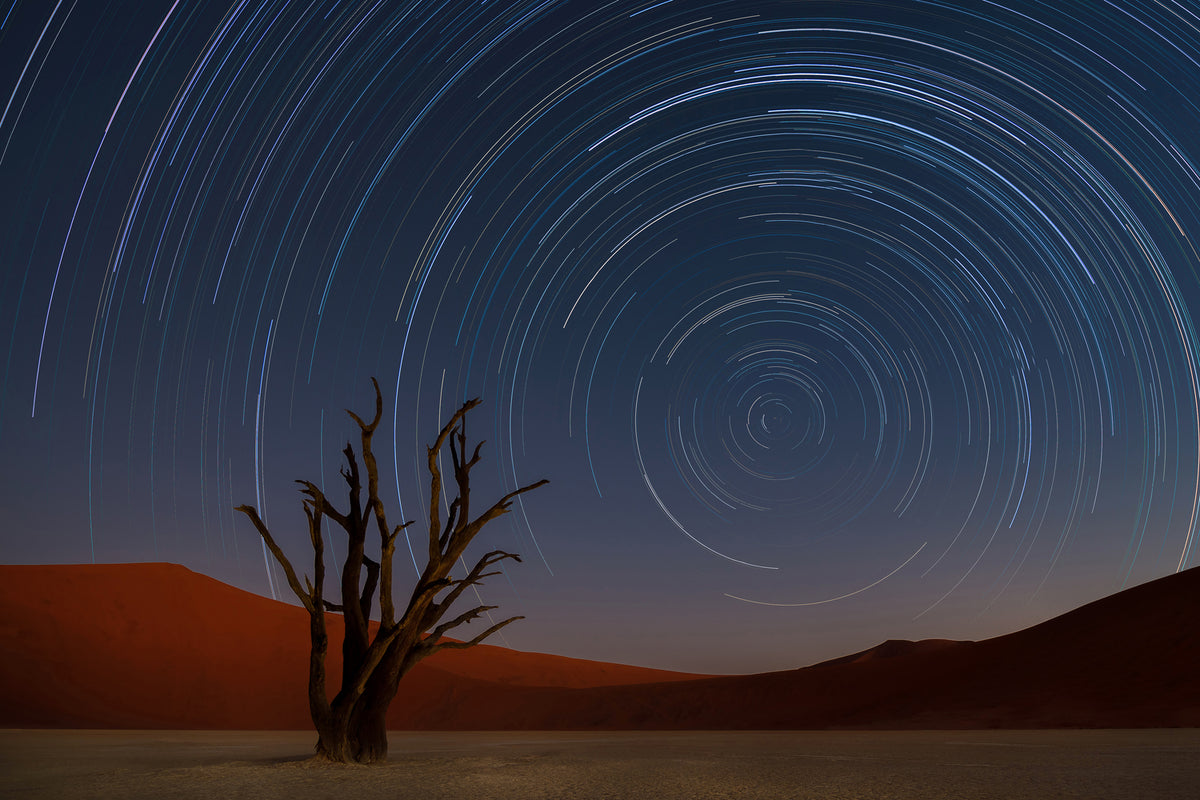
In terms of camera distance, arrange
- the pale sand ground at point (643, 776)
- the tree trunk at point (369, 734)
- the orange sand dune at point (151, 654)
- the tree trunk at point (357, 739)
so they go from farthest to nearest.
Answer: the orange sand dune at point (151, 654) < the tree trunk at point (369, 734) < the tree trunk at point (357, 739) < the pale sand ground at point (643, 776)

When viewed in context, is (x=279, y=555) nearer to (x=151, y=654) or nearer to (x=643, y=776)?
(x=643, y=776)

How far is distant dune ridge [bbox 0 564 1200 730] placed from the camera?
4147cm

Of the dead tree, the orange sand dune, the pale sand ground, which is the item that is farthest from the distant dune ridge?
the dead tree

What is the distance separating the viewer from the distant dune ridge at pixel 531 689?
1633 inches

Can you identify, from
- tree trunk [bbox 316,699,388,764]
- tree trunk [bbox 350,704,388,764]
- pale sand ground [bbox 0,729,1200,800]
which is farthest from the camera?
tree trunk [bbox 350,704,388,764]

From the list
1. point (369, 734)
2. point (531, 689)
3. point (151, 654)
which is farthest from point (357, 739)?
point (151, 654)

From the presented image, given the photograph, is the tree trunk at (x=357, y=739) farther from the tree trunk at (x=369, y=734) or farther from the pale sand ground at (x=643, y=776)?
the pale sand ground at (x=643, y=776)

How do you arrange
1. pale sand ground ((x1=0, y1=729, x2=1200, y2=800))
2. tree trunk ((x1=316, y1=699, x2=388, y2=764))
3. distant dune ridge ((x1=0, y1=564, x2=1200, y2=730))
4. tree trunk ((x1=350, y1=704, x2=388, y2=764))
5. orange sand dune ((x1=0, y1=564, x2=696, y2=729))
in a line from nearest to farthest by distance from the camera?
pale sand ground ((x1=0, y1=729, x2=1200, y2=800)), tree trunk ((x1=316, y1=699, x2=388, y2=764)), tree trunk ((x1=350, y1=704, x2=388, y2=764)), distant dune ridge ((x1=0, y1=564, x2=1200, y2=730)), orange sand dune ((x1=0, y1=564, x2=696, y2=729))

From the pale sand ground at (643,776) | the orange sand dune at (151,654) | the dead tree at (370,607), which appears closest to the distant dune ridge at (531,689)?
the orange sand dune at (151,654)

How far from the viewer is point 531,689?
6569cm

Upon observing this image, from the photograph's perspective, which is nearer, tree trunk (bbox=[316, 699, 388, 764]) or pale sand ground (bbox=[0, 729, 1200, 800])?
pale sand ground (bbox=[0, 729, 1200, 800])

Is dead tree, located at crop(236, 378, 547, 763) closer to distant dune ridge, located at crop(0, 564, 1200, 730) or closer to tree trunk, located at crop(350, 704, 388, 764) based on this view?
tree trunk, located at crop(350, 704, 388, 764)

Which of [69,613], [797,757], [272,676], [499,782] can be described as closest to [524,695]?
[272,676]

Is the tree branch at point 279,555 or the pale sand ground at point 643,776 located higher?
the tree branch at point 279,555
